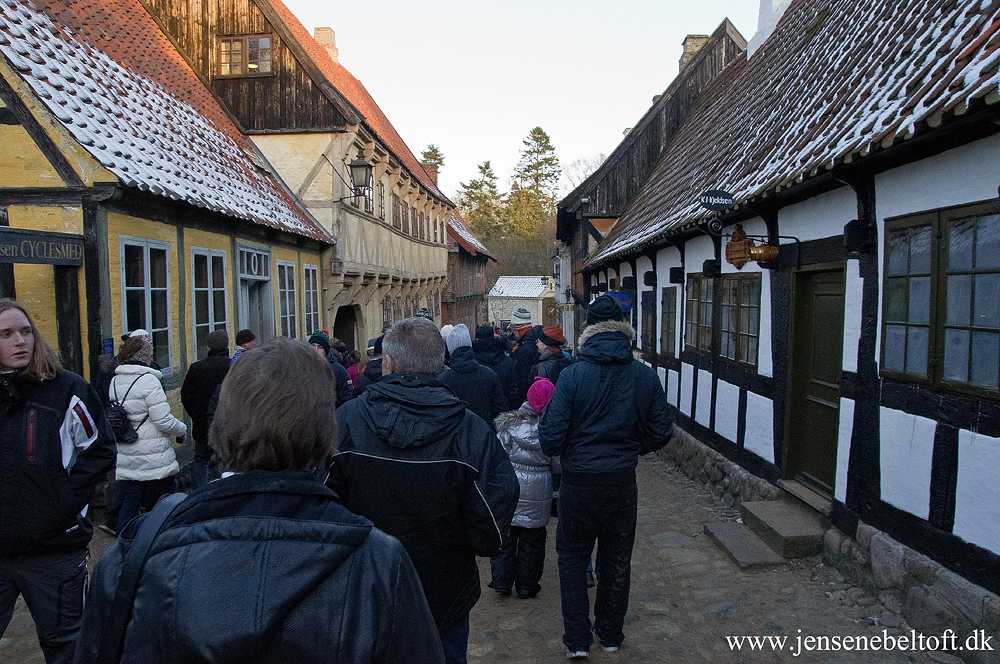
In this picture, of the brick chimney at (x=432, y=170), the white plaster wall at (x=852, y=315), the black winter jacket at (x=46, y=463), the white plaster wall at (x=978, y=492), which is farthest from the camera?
the brick chimney at (x=432, y=170)

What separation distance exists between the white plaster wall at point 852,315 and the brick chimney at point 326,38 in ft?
68.5

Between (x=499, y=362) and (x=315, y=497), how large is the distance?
5.61 metres

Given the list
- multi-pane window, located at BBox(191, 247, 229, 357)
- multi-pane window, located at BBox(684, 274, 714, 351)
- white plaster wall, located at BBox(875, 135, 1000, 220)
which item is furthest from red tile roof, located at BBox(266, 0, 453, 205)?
white plaster wall, located at BBox(875, 135, 1000, 220)

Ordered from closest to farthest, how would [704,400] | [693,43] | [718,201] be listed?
1. [718,201]
2. [704,400]
3. [693,43]

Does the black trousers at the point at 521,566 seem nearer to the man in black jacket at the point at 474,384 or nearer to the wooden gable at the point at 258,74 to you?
the man in black jacket at the point at 474,384

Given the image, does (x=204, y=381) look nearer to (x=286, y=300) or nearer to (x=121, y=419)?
(x=121, y=419)

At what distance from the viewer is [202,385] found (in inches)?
230

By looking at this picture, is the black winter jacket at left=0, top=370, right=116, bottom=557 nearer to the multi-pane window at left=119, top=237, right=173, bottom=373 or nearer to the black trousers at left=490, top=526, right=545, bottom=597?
the black trousers at left=490, top=526, right=545, bottom=597

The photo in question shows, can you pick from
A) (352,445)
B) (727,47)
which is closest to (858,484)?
(352,445)

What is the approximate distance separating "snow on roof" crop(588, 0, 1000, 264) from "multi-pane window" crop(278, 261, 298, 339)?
5.54m

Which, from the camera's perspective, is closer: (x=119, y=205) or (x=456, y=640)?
(x=456, y=640)

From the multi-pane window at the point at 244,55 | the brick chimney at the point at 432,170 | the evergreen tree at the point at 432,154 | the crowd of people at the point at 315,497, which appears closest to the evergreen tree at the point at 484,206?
the evergreen tree at the point at 432,154

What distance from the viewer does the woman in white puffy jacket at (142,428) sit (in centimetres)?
498

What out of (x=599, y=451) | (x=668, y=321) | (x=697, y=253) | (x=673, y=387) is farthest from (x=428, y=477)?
(x=668, y=321)
